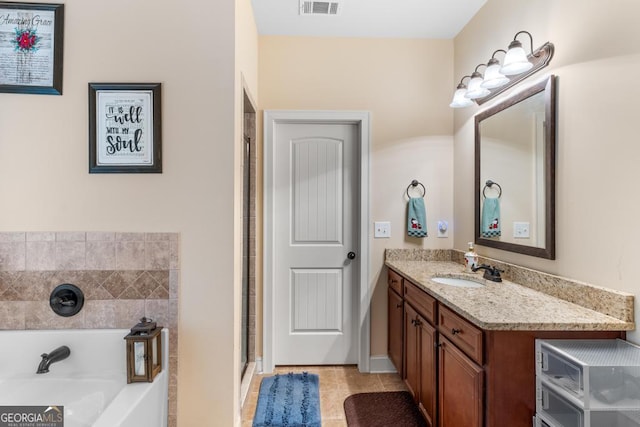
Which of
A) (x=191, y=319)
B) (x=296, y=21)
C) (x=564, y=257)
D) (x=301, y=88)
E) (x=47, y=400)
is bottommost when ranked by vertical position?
(x=47, y=400)

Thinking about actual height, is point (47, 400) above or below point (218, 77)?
below

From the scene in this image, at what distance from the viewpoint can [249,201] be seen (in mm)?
2650

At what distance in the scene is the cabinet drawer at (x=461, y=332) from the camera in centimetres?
133

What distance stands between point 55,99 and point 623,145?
260 cm

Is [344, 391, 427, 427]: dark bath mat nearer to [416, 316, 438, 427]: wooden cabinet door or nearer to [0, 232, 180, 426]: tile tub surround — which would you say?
[416, 316, 438, 427]: wooden cabinet door

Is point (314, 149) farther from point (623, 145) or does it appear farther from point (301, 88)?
point (623, 145)

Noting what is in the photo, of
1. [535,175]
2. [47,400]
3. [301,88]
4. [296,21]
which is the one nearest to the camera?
[47,400]

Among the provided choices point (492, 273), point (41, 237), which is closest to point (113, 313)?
point (41, 237)

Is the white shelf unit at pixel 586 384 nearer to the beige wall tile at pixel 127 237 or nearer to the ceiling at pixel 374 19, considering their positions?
the beige wall tile at pixel 127 237

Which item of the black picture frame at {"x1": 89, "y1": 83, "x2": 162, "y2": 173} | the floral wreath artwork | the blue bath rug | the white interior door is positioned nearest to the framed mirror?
the white interior door

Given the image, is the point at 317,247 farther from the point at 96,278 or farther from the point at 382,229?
the point at 96,278

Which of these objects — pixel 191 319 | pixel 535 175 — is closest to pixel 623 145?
pixel 535 175

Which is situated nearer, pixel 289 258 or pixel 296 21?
pixel 296 21

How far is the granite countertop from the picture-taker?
1.25 metres
